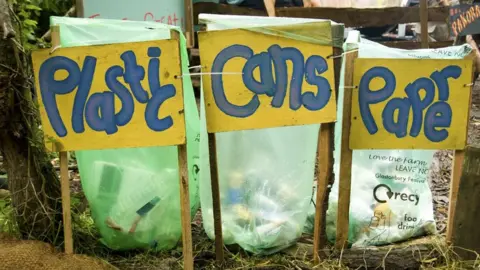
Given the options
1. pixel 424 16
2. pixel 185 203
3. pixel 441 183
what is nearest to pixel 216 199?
pixel 185 203

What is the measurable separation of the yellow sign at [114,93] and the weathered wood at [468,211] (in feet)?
4.34

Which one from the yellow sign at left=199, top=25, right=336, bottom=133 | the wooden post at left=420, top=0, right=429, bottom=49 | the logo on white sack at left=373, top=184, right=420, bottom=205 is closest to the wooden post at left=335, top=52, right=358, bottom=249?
the yellow sign at left=199, top=25, right=336, bottom=133

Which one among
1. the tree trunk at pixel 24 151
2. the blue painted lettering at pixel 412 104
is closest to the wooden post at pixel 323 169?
the blue painted lettering at pixel 412 104

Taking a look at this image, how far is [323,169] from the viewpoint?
2.39 metres

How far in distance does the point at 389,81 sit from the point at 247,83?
2.13 feet

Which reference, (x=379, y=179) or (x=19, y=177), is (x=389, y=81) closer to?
(x=379, y=179)

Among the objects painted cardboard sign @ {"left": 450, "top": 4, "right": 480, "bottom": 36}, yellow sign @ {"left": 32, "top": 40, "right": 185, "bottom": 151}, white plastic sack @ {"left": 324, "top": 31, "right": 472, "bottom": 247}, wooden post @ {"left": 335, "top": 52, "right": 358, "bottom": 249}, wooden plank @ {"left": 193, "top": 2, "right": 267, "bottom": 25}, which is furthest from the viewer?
wooden plank @ {"left": 193, "top": 2, "right": 267, "bottom": 25}

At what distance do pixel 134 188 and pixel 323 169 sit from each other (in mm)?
908

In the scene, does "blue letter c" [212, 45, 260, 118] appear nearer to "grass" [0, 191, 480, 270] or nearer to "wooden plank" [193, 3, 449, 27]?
"grass" [0, 191, 480, 270]

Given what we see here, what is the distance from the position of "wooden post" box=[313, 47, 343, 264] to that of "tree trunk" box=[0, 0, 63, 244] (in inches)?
48.0

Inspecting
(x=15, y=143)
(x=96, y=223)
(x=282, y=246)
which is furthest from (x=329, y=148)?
(x=15, y=143)

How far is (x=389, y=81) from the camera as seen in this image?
7.70 ft

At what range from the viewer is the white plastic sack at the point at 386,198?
2.72 meters

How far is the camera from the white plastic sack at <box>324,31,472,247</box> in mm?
2725
